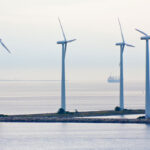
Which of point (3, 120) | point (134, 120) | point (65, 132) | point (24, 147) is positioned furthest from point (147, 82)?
point (24, 147)

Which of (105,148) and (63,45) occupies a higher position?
(63,45)

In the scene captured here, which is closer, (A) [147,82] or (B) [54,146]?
(B) [54,146]

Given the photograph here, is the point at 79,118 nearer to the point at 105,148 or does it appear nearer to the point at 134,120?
the point at 134,120

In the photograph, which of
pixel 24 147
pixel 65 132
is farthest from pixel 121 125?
pixel 24 147

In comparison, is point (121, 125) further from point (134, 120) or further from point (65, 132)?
point (65, 132)

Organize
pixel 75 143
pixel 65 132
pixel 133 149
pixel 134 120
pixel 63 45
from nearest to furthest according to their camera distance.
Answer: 1. pixel 133 149
2. pixel 75 143
3. pixel 65 132
4. pixel 134 120
5. pixel 63 45

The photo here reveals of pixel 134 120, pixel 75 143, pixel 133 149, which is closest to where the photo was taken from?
pixel 133 149
